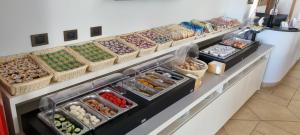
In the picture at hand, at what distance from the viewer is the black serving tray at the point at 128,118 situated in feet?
4.21

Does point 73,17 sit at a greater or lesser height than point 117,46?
greater

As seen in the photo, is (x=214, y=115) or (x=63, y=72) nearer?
(x=63, y=72)

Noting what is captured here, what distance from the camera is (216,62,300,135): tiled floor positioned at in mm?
2773

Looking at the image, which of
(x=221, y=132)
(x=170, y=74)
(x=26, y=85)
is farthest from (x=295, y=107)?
(x=26, y=85)

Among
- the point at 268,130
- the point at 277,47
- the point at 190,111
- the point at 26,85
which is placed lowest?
the point at 268,130

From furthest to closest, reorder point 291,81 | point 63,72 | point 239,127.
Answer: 1. point 291,81
2. point 239,127
3. point 63,72

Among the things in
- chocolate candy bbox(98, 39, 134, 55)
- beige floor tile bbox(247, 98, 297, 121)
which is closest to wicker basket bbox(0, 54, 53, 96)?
chocolate candy bbox(98, 39, 134, 55)

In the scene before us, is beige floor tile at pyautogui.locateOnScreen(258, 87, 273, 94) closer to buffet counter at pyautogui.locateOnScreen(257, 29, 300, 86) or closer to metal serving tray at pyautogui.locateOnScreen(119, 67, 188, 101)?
buffet counter at pyautogui.locateOnScreen(257, 29, 300, 86)

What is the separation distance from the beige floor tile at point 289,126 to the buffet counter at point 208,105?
478 millimetres

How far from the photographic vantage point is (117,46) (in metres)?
1.76

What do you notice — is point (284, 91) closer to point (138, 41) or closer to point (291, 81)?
point (291, 81)

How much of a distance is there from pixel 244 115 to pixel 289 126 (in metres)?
0.53

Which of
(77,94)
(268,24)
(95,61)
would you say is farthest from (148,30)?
(268,24)

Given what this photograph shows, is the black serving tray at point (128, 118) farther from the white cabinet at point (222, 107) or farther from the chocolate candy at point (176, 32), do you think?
the chocolate candy at point (176, 32)
